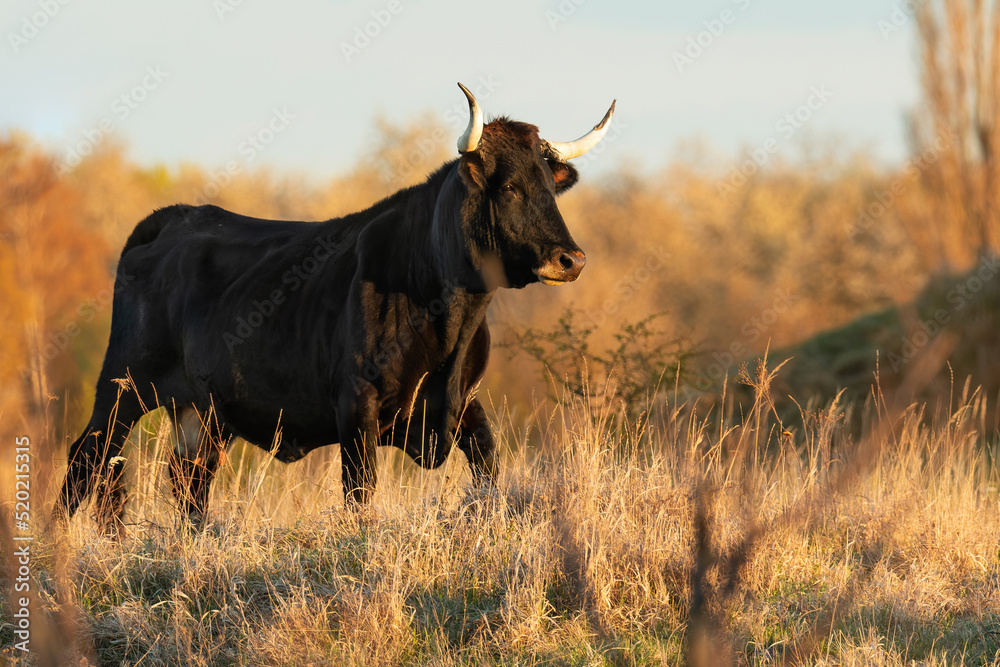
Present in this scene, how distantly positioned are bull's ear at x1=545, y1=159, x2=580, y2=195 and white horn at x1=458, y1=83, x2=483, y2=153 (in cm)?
67

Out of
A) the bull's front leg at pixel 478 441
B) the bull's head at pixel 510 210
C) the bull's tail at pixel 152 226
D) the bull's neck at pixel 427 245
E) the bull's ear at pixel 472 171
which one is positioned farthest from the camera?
the bull's tail at pixel 152 226

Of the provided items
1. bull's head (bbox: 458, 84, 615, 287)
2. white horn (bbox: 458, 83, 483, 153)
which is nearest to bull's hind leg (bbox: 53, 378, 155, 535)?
bull's head (bbox: 458, 84, 615, 287)

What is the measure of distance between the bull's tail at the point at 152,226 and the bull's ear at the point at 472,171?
305 cm

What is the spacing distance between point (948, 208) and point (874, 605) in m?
24.3

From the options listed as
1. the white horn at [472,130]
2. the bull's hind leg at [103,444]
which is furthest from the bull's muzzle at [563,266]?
the bull's hind leg at [103,444]

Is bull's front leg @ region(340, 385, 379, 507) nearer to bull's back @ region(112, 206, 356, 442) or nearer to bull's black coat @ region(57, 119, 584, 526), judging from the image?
bull's black coat @ region(57, 119, 584, 526)

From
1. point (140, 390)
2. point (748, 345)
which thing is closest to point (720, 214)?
point (748, 345)

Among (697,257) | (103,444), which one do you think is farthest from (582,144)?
(697,257)

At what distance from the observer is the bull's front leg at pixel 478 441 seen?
19.2ft

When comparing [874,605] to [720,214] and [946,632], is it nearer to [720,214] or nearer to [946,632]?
[946,632]

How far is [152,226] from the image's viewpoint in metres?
7.46

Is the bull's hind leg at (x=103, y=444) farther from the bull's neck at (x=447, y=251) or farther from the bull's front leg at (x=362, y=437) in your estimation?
the bull's neck at (x=447, y=251)

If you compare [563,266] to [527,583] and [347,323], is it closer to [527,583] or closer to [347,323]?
[347,323]

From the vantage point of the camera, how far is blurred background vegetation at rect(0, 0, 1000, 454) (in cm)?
1265
